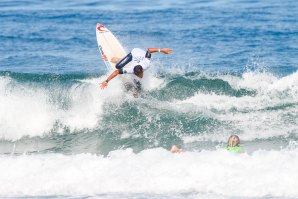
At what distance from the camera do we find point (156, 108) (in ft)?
55.3

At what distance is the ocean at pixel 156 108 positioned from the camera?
480 inches

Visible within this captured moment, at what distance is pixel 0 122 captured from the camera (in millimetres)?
16734

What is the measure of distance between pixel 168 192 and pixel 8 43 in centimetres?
1497

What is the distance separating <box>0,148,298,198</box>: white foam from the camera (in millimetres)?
11742

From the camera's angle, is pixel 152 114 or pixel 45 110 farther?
pixel 45 110

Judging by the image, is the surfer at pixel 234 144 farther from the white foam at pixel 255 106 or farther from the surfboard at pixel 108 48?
the surfboard at pixel 108 48

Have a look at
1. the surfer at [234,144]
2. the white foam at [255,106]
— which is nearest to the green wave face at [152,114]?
the white foam at [255,106]

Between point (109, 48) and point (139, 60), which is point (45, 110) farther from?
point (109, 48)

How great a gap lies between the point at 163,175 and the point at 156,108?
476 cm

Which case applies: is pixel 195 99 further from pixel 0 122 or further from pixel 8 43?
pixel 8 43

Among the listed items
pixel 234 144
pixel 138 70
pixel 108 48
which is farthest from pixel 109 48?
pixel 234 144

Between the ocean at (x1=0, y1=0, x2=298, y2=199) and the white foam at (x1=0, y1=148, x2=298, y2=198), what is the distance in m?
0.02

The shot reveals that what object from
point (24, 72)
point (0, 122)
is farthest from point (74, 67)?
point (0, 122)

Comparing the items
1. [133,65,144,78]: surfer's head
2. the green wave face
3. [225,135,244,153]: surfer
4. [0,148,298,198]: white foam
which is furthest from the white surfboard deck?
[225,135,244,153]: surfer
